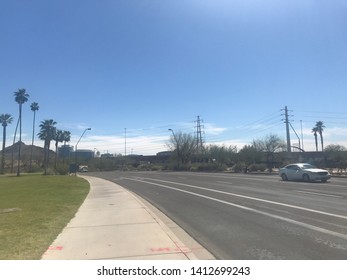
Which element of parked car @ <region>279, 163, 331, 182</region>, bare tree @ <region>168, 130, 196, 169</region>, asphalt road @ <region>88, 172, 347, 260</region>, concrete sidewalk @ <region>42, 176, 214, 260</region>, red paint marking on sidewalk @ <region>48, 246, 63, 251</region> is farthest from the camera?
bare tree @ <region>168, 130, 196, 169</region>

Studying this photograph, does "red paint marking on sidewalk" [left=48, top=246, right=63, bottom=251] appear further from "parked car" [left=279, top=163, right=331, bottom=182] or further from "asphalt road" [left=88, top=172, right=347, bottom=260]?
"parked car" [left=279, top=163, right=331, bottom=182]

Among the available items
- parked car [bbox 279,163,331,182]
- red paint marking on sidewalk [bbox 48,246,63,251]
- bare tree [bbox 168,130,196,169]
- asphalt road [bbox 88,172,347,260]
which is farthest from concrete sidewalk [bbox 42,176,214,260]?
bare tree [bbox 168,130,196,169]

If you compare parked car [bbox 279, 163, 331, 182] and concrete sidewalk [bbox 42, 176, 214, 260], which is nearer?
concrete sidewalk [bbox 42, 176, 214, 260]

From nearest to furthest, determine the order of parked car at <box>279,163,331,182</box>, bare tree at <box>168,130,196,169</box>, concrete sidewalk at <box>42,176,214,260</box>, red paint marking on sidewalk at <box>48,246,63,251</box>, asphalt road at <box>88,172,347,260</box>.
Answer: concrete sidewalk at <box>42,176,214,260</box> → asphalt road at <box>88,172,347,260</box> → red paint marking on sidewalk at <box>48,246,63,251</box> → parked car at <box>279,163,331,182</box> → bare tree at <box>168,130,196,169</box>

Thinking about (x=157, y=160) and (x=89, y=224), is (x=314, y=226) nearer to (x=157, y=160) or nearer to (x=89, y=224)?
(x=89, y=224)

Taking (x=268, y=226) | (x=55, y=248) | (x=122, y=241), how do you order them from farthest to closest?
(x=268, y=226), (x=122, y=241), (x=55, y=248)

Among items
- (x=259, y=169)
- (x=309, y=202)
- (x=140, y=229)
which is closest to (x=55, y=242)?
(x=140, y=229)

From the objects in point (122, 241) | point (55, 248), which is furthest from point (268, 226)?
point (55, 248)

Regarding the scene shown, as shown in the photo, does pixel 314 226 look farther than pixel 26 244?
Yes

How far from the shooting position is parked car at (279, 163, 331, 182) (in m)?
33.3

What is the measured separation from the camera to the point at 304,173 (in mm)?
34500

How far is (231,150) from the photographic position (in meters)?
94.2

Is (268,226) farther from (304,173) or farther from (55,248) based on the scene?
(304,173)

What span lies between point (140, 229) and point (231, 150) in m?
84.1
